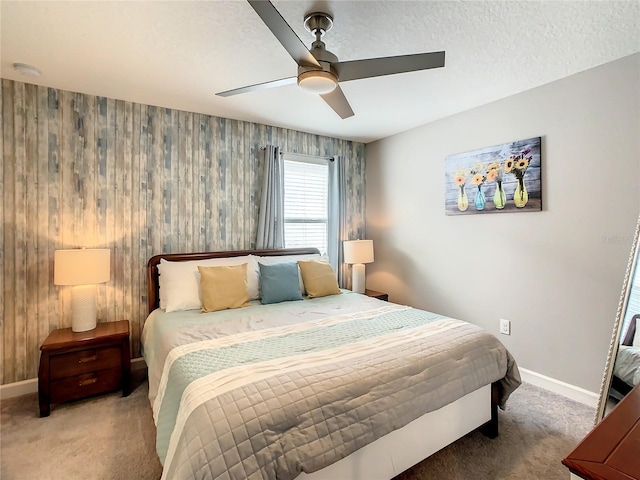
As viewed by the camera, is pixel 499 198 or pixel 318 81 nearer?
pixel 318 81

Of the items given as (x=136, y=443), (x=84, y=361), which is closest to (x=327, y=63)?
(x=136, y=443)

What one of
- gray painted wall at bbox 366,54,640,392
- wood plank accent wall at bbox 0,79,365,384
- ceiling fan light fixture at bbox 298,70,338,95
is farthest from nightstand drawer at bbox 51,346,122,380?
gray painted wall at bbox 366,54,640,392

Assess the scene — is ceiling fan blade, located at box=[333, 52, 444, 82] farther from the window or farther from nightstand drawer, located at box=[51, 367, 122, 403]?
nightstand drawer, located at box=[51, 367, 122, 403]

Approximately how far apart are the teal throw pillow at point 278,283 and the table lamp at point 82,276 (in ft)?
→ 4.18

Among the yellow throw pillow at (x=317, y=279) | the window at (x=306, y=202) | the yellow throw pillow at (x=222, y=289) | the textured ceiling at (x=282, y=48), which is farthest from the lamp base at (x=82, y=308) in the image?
the window at (x=306, y=202)

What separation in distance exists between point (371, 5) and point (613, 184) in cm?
211

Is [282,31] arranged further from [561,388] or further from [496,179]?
[561,388]

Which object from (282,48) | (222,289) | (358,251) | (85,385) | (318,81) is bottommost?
(85,385)

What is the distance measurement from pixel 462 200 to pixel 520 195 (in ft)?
1.83

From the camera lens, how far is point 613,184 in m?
2.22

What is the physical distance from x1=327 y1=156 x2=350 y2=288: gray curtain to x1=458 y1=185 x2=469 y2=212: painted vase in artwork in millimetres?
1455

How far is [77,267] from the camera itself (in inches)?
92.0

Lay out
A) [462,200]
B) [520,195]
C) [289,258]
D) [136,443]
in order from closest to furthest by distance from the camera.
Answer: [136,443] → [520,195] → [462,200] → [289,258]

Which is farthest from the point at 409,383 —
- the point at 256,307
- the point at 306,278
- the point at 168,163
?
the point at 168,163
